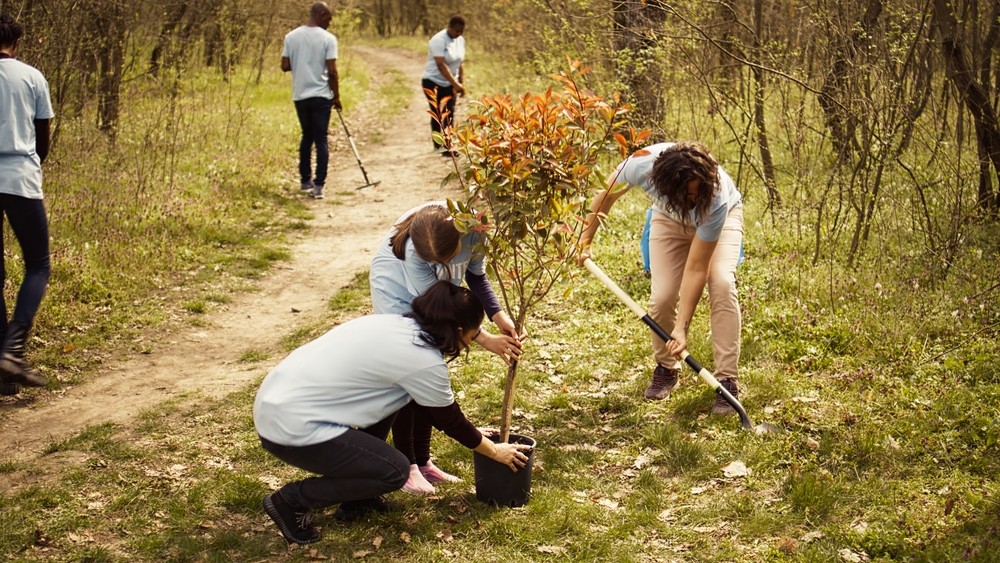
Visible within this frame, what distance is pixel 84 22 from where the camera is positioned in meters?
7.80

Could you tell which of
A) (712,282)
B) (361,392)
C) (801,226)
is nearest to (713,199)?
(712,282)

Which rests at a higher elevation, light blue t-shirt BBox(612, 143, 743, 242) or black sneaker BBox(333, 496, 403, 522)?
light blue t-shirt BBox(612, 143, 743, 242)

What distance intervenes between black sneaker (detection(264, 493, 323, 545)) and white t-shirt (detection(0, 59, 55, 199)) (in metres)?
2.64

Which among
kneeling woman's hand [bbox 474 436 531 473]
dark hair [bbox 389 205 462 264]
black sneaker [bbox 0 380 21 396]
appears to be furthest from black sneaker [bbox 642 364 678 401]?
black sneaker [bbox 0 380 21 396]

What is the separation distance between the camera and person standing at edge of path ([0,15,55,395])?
4555 mm

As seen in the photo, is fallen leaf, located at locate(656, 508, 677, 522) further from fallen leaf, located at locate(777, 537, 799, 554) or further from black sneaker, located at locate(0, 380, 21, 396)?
black sneaker, located at locate(0, 380, 21, 396)

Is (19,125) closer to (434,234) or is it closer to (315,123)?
(434,234)

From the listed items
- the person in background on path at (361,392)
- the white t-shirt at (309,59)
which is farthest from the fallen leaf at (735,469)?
the white t-shirt at (309,59)

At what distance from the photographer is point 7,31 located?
4.56 m

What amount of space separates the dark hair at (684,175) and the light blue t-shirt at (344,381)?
1664 millimetres

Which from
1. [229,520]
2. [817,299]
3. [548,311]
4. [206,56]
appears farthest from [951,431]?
[206,56]

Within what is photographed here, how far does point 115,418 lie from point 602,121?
10.7 ft

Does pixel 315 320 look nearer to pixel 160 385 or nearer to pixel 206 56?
pixel 160 385

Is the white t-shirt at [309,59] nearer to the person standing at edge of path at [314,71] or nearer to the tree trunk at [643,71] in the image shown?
the person standing at edge of path at [314,71]
